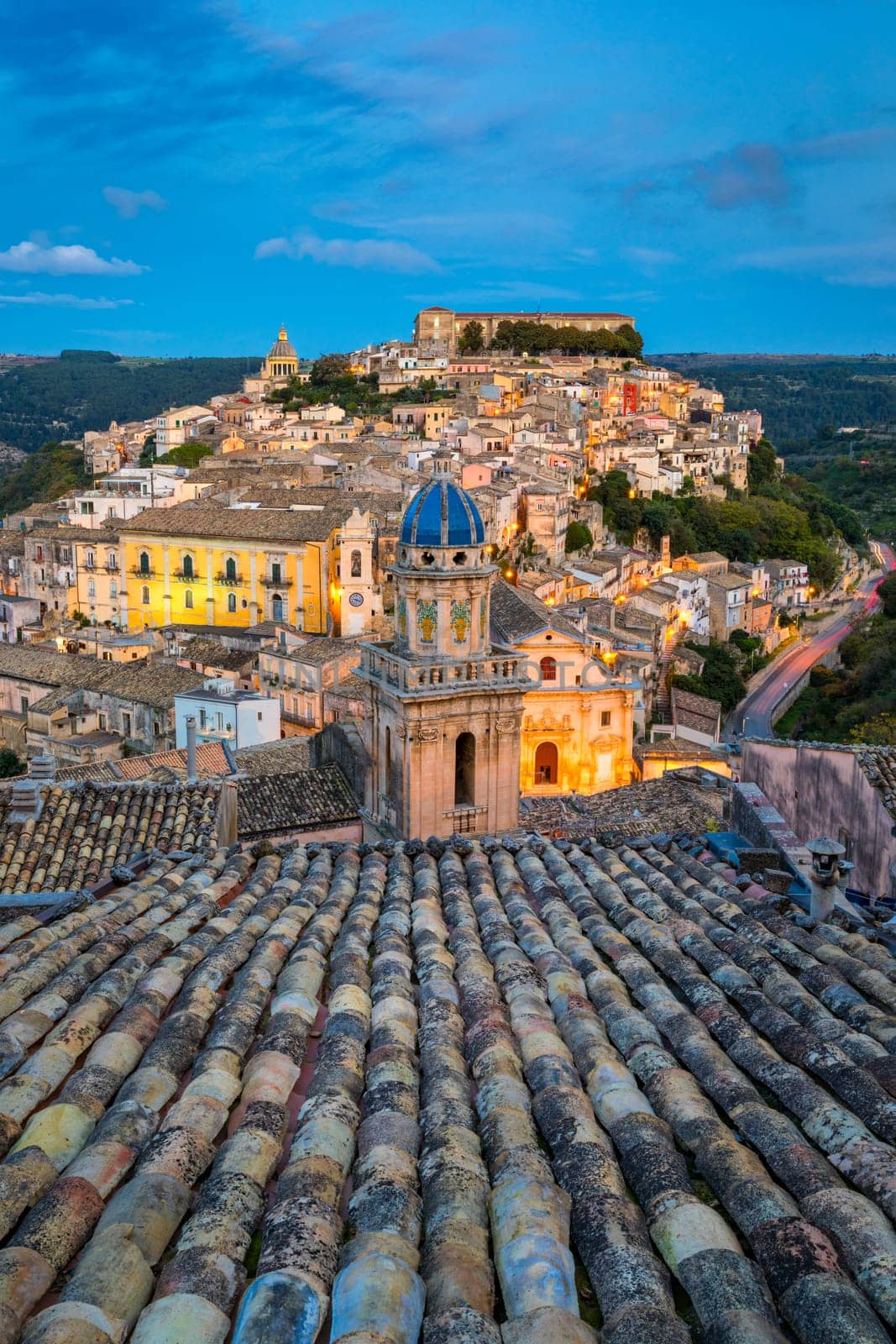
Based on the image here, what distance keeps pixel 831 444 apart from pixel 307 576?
3684 inches

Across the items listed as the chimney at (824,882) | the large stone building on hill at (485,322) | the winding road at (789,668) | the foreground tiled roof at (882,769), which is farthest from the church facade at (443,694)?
the large stone building on hill at (485,322)

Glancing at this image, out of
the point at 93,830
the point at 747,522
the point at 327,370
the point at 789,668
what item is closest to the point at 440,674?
the point at 93,830

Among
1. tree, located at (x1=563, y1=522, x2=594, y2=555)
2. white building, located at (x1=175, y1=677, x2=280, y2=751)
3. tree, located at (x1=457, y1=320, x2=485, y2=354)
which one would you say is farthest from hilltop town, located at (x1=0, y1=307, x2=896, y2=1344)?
tree, located at (x1=457, y1=320, x2=485, y2=354)

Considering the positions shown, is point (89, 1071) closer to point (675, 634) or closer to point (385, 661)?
point (385, 661)

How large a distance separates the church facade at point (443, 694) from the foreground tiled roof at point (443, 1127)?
38.5 ft

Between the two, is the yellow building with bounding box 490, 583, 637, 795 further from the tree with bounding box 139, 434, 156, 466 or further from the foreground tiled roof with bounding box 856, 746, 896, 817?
the tree with bounding box 139, 434, 156, 466

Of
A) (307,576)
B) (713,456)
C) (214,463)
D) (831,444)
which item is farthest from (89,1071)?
(831,444)

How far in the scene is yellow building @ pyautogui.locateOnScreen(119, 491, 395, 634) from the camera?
4188 cm

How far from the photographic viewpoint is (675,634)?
47.4 meters

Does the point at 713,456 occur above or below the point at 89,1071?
above

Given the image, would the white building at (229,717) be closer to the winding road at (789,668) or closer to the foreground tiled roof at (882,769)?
the winding road at (789,668)

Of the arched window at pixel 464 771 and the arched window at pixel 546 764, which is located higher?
the arched window at pixel 464 771

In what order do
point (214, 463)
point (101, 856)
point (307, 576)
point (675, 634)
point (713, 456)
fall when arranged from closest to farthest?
point (101, 856), point (307, 576), point (675, 634), point (214, 463), point (713, 456)

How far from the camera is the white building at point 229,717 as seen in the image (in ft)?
87.9
